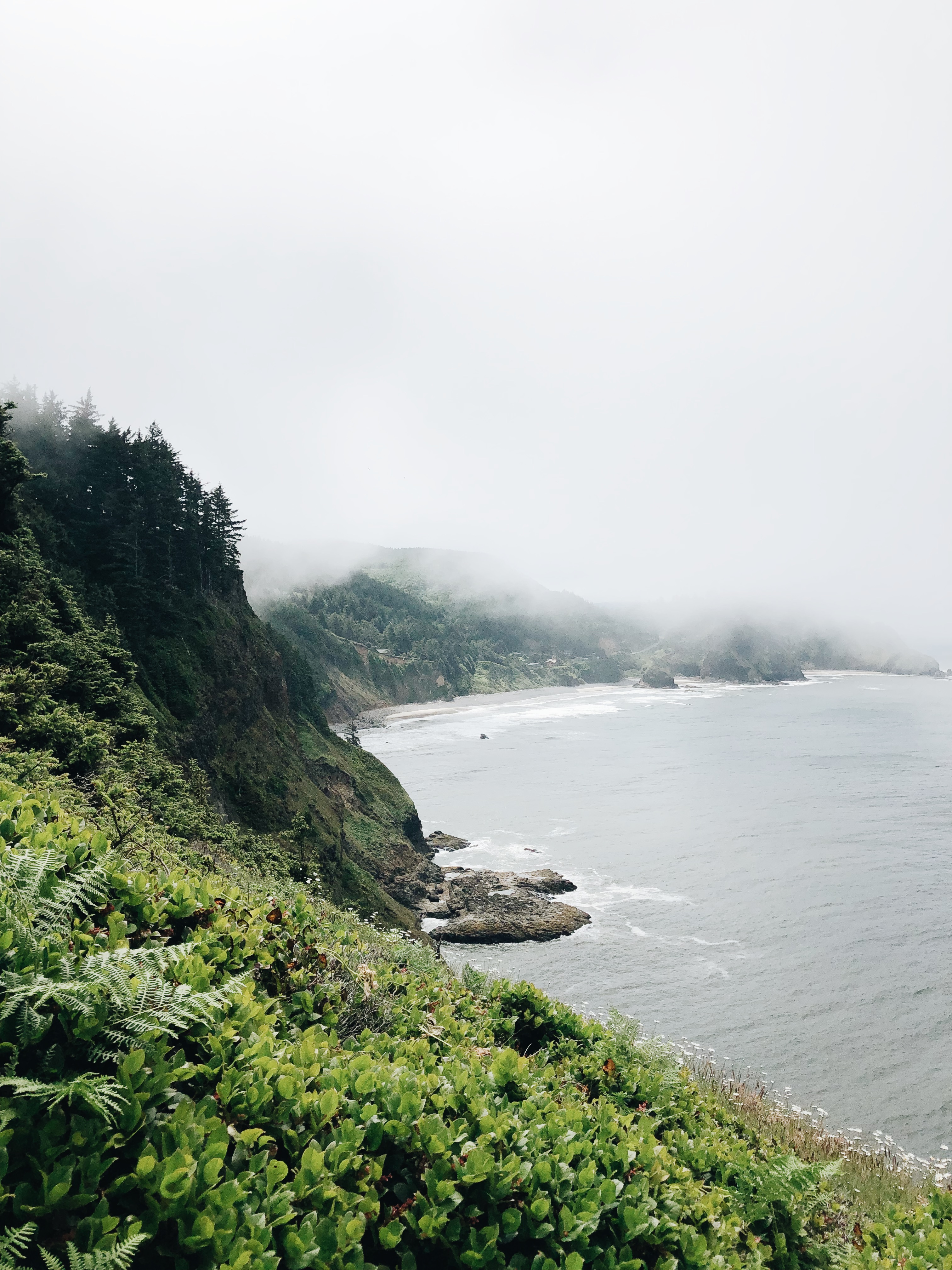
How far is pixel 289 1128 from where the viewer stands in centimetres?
437

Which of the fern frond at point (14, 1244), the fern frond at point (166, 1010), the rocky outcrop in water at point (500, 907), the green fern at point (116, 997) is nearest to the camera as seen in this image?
the fern frond at point (14, 1244)

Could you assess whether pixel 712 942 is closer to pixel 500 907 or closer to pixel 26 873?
pixel 500 907

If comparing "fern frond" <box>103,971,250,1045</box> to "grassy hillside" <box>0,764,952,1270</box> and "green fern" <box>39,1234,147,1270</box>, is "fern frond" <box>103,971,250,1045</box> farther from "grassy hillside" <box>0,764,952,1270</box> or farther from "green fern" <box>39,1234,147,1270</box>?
"green fern" <box>39,1234,147,1270</box>

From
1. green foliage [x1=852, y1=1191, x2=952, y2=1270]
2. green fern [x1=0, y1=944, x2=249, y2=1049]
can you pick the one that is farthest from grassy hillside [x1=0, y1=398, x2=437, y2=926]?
green foliage [x1=852, y1=1191, x2=952, y2=1270]

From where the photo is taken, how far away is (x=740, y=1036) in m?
28.2

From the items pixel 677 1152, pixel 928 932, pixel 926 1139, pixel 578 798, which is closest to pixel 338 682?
pixel 578 798

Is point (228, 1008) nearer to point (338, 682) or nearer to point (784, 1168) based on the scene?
point (784, 1168)

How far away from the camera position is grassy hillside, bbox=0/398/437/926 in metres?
21.2

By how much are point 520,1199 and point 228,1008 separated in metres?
2.55

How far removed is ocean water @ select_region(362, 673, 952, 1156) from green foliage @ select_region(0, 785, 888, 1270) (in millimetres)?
23707

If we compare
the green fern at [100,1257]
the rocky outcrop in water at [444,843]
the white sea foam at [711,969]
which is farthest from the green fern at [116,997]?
the rocky outcrop in water at [444,843]

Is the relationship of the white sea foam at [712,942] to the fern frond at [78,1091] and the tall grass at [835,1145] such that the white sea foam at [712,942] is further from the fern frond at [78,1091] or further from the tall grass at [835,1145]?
the fern frond at [78,1091]

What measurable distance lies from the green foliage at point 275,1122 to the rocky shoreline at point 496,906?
33.4m

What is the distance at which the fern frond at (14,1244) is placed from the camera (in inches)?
111
